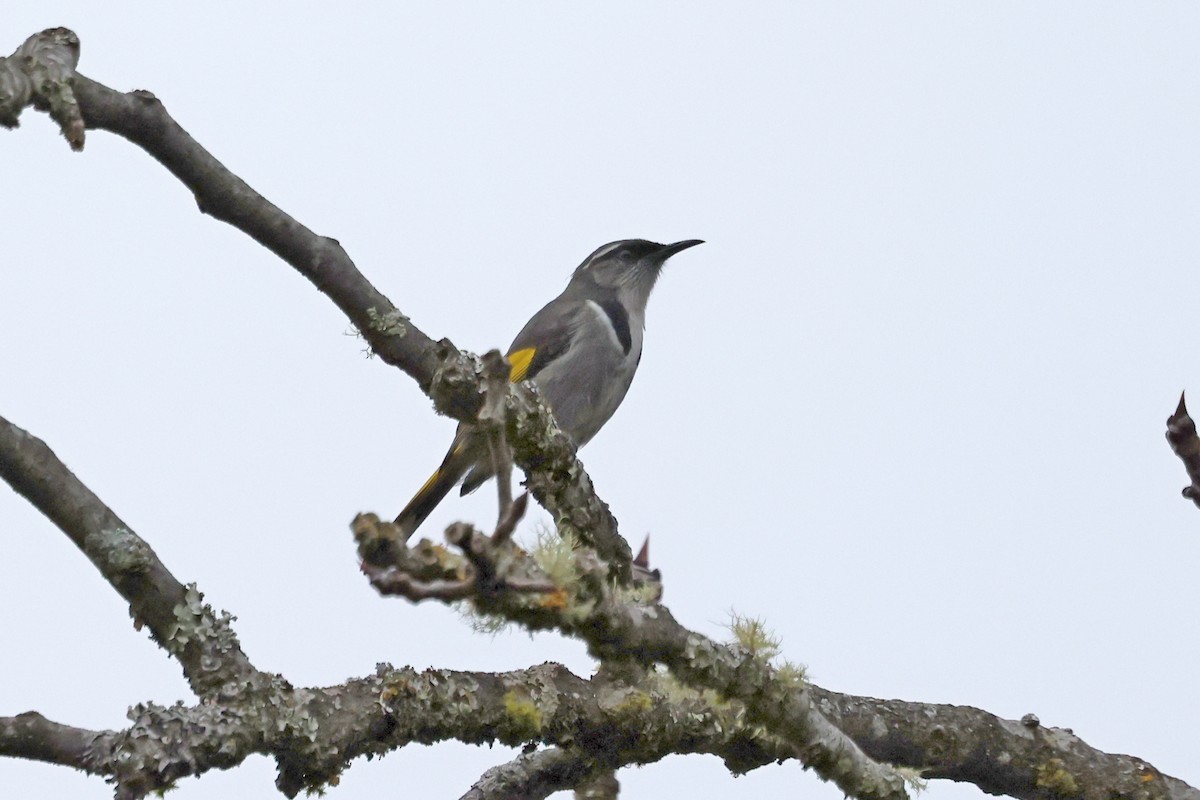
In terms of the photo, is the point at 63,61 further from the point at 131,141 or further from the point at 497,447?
the point at 497,447

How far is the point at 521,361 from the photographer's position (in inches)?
280

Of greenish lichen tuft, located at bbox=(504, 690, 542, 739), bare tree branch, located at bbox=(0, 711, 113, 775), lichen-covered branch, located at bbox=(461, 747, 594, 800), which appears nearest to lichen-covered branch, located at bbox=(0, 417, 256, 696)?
bare tree branch, located at bbox=(0, 711, 113, 775)

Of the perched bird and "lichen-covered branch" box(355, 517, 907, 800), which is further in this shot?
the perched bird

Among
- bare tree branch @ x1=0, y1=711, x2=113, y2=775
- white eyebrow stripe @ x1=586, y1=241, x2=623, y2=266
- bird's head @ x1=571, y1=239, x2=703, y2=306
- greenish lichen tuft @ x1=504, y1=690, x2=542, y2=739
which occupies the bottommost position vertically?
bare tree branch @ x1=0, y1=711, x2=113, y2=775

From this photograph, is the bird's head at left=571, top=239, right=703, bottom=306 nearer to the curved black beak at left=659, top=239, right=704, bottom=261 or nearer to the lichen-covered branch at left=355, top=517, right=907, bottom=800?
the curved black beak at left=659, top=239, right=704, bottom=261

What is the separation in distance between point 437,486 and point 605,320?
1.45 metres

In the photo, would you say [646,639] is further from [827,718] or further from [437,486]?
[437,486]

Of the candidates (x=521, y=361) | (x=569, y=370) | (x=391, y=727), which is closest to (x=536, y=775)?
(x=391, y=727)

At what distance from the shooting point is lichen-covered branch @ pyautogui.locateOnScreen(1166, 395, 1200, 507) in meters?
2.66

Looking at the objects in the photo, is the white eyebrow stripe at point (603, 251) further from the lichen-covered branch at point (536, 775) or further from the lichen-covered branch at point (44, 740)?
the lichen-covered branch at point (44, 740)

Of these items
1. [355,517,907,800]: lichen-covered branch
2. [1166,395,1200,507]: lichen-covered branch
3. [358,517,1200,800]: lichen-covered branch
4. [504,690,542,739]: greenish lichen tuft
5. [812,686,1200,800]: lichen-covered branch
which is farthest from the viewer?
[812,686,1200,800]: lichen-covered branch

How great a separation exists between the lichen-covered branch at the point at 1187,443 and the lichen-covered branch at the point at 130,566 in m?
1.93

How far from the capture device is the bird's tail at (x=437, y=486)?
249 inches

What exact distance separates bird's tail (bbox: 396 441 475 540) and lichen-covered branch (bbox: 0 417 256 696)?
3364mm
